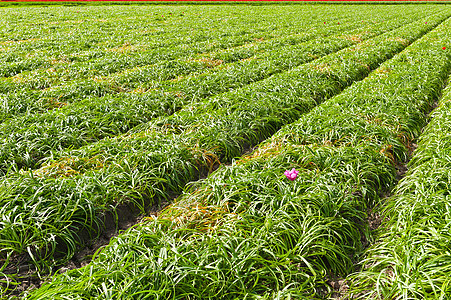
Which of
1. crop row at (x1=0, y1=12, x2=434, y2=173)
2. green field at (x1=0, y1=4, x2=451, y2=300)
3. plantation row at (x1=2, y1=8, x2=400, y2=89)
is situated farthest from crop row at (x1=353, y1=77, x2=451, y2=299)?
plantation row at (x1=2, y1=8, x2=400, y2=89)

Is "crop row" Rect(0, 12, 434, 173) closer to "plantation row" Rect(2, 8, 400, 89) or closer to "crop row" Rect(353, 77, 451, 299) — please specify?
"plantation row" Rect(2, 8, 400, 89)

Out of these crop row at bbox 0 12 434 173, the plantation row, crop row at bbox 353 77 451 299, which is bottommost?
crop row at bbox 353 77 451 299

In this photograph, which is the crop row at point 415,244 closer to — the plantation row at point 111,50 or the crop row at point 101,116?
the crop row at point 101,116

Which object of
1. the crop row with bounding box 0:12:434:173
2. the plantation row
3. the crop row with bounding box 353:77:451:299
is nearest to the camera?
the crop row with bounding box 353:77:451:299

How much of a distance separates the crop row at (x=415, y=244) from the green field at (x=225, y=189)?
2cm

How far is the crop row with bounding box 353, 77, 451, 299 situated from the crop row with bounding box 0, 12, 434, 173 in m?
3.94

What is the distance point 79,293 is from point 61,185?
1.52 meters

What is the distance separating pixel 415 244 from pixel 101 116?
506 cm

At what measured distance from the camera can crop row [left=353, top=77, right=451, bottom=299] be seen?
229cm

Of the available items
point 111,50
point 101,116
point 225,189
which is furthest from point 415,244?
point 111,50

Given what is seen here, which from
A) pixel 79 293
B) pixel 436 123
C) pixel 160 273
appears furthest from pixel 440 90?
pixel 79 293

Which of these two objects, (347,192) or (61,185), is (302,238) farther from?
(61,185)

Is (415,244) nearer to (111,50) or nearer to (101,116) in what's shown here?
(101,116)

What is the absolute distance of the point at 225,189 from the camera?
11.4 feet
